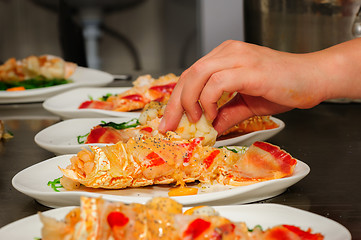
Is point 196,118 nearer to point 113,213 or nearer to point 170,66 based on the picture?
point 113,213

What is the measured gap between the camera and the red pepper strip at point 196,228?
0.91 meters

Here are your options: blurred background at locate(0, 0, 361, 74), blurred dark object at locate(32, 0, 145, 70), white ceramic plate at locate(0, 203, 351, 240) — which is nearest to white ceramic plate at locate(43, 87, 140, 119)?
white ceramic plate at locate(0, 203, 351, 240)

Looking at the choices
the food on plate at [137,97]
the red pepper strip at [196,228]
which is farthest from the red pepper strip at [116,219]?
the food on plate at [137,97]

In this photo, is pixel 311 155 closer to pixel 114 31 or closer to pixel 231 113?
pixel 231 113

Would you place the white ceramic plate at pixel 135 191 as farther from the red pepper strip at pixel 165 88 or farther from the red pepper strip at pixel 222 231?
the red pepper strip at pixel 165 88

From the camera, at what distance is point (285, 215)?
1052 millimetres

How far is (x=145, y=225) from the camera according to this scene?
902 millimetres

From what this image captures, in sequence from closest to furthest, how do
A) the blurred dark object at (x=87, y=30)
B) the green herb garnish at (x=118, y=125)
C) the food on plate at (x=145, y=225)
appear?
the food on plate at (x=145, y=225), the green herb garnish at (x=118, y=125), the blurred dark object at (x=87, y=30)

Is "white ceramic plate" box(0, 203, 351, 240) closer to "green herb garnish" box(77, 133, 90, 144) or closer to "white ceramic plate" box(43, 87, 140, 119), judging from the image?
"green herb garnish" box(77, 133, 90, 144)

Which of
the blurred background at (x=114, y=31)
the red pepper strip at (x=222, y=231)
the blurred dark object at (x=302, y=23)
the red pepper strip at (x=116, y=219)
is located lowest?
the blurred background at (x=114, y=31)

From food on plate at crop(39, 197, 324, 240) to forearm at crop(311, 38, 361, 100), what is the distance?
496 mm

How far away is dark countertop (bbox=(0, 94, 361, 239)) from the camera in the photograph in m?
1.23

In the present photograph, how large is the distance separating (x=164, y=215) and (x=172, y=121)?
60 cm

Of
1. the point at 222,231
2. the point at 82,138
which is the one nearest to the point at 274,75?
the point at 222,231
